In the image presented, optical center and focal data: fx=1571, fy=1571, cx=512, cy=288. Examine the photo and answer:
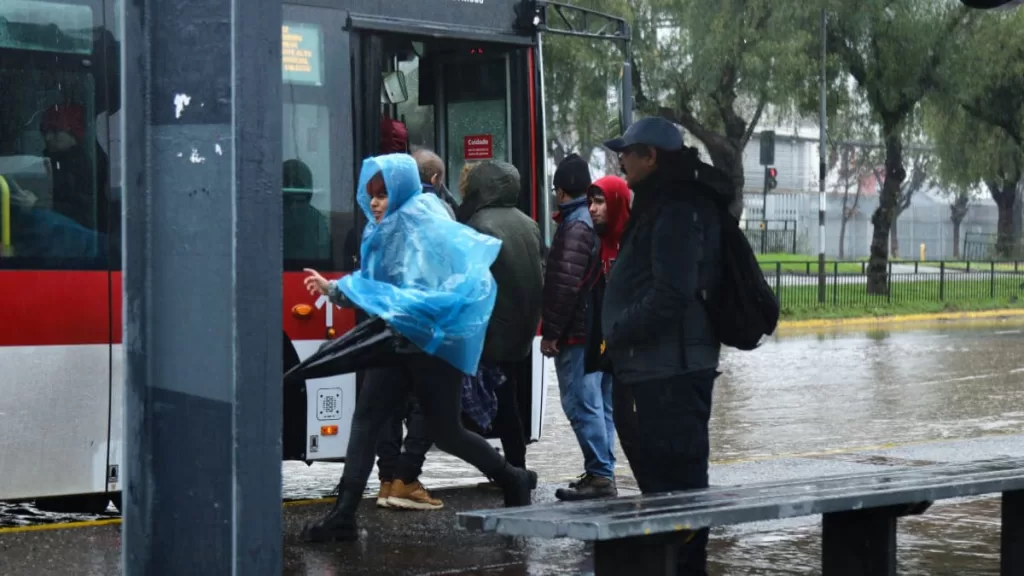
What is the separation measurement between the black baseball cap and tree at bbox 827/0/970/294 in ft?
87.0

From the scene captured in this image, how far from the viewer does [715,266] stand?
604 centimetres

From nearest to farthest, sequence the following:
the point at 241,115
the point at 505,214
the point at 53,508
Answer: the point at 241,115 → the point at 505,214 → the point at 53,508

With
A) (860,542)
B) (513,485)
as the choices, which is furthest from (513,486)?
(860,542)

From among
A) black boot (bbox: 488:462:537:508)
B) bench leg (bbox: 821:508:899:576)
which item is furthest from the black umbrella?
bench leg (bbox: 821:508:899:576)

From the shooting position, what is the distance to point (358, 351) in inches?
278

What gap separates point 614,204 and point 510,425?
1353mm

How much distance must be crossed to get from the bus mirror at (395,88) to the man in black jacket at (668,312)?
3.36m

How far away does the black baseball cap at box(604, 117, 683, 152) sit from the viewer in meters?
6.05

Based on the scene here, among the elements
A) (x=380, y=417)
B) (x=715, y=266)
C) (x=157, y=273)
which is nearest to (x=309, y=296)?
(x=380, y=417)

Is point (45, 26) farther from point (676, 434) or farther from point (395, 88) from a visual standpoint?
point (676, 434)

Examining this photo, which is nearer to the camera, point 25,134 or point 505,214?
point 25,134

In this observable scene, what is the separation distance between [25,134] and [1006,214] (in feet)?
156

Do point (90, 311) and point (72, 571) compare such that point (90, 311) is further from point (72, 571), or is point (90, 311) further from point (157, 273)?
point (157, 273)

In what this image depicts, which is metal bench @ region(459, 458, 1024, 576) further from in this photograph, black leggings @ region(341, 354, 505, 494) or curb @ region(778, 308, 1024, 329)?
curb @ region(778, 308, 1024, 329)
